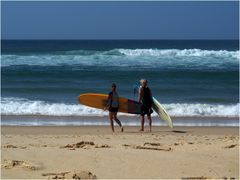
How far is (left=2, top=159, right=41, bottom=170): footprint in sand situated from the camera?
22.0 ft

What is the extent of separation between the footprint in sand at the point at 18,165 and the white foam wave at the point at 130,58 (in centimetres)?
2685

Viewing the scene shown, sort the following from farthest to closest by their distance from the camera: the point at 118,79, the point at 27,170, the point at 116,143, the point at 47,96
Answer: the point at 118,79 < the point at 47,96 < the point at 116,143 < the point at 27,170

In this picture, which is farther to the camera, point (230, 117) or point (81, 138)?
point (230, 117)

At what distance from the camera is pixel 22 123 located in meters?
13.1

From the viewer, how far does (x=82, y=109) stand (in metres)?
15.3

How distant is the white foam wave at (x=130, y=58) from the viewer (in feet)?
117

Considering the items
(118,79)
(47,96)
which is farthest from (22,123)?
(118,79)

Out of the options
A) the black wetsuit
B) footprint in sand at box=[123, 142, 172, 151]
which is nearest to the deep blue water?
the black wetsuit

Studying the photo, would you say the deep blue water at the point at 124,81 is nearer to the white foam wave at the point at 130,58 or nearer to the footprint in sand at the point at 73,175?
the white foam wave at the point at 130,58

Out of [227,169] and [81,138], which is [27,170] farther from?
[81,138]

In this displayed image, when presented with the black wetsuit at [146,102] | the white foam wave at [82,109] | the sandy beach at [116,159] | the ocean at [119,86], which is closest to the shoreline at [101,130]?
the black wetsuit at [146,102]

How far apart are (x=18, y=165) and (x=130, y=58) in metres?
33.6

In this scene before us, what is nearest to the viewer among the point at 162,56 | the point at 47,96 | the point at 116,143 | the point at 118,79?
the point at 116,143

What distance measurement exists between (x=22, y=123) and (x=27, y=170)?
21.9 feet
